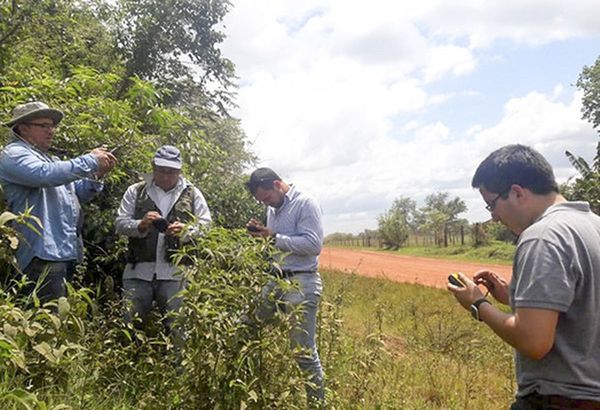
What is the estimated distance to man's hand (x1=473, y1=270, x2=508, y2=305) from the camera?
97.6 inches

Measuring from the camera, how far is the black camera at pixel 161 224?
373 cm

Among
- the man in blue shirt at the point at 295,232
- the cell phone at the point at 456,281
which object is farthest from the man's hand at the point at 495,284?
the man in blue shirt at the point at 295,232

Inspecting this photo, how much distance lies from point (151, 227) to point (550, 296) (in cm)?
279

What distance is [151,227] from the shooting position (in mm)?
3896

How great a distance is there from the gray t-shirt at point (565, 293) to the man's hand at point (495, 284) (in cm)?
54

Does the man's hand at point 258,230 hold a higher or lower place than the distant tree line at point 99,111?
lower

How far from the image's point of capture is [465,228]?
40.6m

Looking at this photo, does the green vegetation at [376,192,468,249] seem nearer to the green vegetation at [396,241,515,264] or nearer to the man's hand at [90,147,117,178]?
the green vegetation at [396,241,515,264]

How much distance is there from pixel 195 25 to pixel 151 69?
1953 mm

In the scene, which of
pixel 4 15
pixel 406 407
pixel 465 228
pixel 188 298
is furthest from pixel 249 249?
pixel 465 228

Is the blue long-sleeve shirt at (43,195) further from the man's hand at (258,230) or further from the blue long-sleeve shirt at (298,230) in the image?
the blue long-sleeve shirt at (298,230)

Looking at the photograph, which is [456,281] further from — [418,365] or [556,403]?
[418,365]

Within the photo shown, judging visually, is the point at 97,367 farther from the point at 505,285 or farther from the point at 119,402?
the point at 505,285

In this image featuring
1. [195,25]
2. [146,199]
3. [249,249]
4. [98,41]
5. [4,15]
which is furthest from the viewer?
[195,25]
